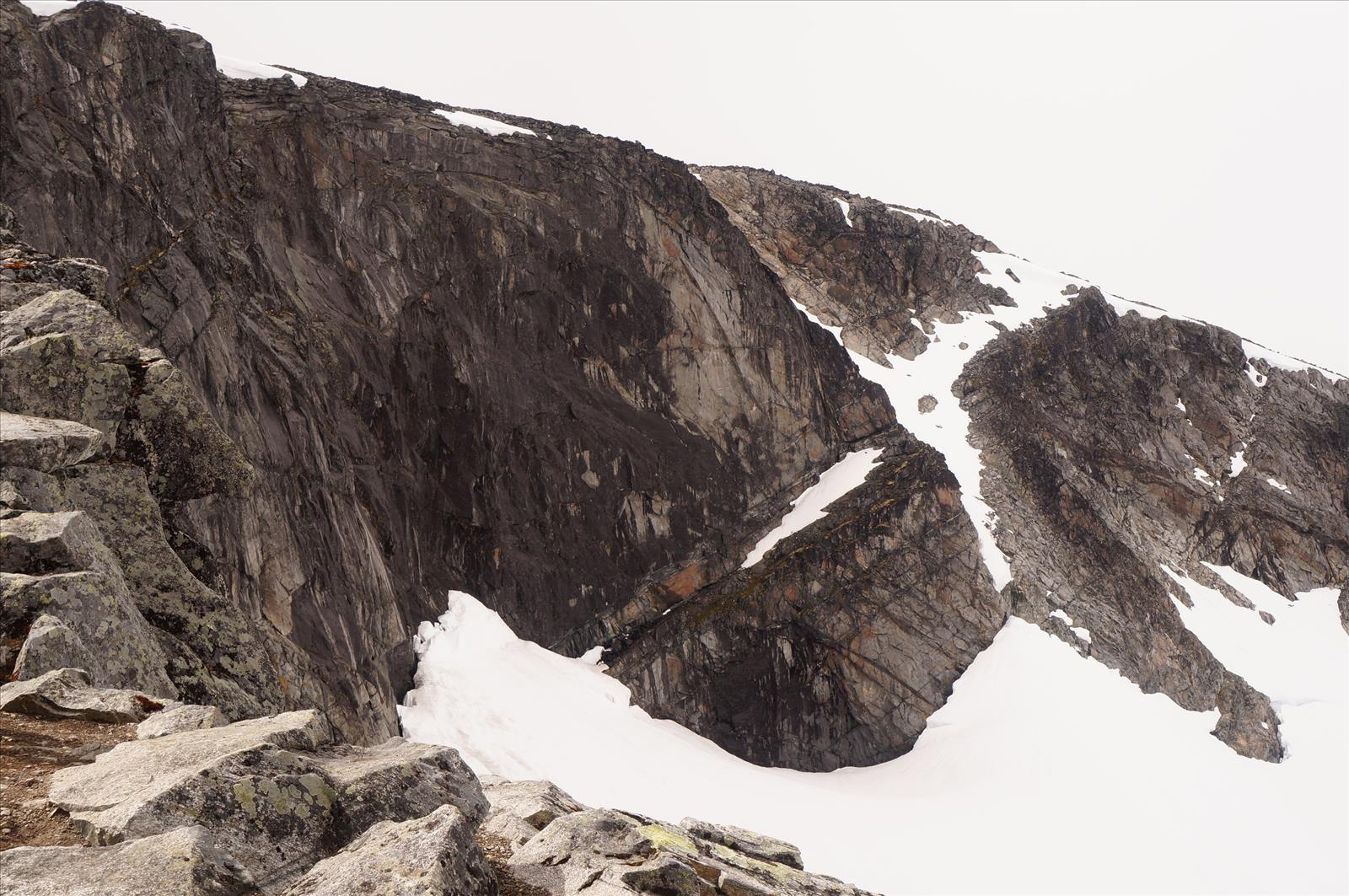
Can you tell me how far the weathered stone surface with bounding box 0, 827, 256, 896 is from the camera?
543 cm

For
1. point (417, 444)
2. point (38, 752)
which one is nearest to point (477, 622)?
point (417, 444)

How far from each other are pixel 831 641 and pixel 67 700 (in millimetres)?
32378

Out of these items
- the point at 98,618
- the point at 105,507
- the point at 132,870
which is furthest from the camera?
the point at 105,507

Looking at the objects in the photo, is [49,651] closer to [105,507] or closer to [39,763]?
[39,763]

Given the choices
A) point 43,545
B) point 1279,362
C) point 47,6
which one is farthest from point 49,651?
point 1279,362

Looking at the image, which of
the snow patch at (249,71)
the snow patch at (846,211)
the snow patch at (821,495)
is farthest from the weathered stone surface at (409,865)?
the snow patch at (846,211)

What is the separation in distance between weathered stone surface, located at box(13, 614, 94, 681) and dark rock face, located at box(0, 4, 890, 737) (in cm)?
723

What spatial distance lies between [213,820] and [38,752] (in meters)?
2.30

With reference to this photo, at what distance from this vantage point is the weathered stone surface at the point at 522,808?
8945 millimetres

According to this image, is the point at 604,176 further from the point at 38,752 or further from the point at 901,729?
the point at 38,752

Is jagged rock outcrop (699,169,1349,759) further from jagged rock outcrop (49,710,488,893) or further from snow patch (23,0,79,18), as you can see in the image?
snow patch (23,0,79,18)

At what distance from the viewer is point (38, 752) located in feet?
25.2

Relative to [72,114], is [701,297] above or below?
above

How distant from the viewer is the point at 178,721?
334 inches
